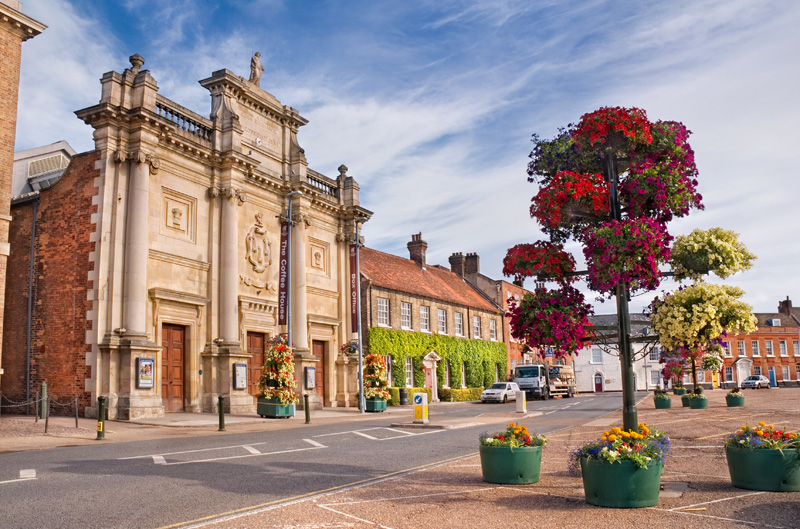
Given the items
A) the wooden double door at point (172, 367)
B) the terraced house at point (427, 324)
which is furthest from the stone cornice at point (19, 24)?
the terraced house at point (427, 324)

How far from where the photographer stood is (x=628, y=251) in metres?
8.38

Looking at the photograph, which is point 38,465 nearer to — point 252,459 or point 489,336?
point 252,459

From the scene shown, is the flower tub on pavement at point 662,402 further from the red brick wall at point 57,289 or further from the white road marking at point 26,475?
the white road marking at point 26,475

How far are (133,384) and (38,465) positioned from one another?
424 inches

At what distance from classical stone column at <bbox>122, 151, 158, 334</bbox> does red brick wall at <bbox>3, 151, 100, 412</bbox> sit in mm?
1166

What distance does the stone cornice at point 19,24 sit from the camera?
19237 mm

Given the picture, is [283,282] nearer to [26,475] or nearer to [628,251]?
[26,475]

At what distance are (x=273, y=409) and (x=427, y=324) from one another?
2065 centimetres

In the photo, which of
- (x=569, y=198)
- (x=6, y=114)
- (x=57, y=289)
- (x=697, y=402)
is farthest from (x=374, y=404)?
(x=569, y=198)

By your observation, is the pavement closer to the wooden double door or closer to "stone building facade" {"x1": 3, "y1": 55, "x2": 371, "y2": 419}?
"stone building facade" {"x1": 3, "y1": 55, "x2": 371, "y2": 419}

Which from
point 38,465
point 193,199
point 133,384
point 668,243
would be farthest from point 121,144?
point 668,243

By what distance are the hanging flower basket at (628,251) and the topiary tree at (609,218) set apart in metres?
0.01

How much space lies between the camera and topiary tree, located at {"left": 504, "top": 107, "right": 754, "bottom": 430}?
8595 mm

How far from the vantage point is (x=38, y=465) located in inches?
436
